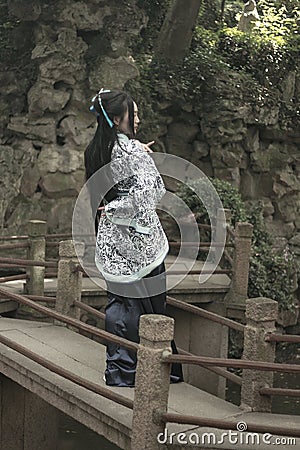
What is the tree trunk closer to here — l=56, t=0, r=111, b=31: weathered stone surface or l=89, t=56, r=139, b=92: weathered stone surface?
l=89, t=56, r=139, b=92: weathered stone surface

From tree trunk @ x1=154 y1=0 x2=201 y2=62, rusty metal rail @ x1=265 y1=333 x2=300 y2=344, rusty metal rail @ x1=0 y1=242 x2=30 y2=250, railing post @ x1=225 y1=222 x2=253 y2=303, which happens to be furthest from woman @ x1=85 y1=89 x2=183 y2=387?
tree trunk @ x1=154 y1=0 x2=201 y2=62

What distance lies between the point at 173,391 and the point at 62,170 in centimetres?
780

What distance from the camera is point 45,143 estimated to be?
534 inches

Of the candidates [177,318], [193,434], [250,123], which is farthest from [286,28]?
[193,434]

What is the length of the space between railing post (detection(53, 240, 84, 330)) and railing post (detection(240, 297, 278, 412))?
257cm

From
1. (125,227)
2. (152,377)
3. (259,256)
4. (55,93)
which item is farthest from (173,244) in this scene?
(152,377)

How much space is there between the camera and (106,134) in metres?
5.85

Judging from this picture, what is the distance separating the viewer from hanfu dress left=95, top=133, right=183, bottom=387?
229 inches

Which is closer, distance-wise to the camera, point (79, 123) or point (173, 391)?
point (173, 391)

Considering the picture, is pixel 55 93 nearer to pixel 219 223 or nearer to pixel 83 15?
pixel 83 15

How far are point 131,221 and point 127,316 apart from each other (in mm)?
754

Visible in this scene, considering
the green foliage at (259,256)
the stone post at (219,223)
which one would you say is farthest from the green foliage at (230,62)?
the stone post at (219,223)

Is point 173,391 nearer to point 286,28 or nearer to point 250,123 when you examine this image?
point 250,123

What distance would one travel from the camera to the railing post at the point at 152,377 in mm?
5215
